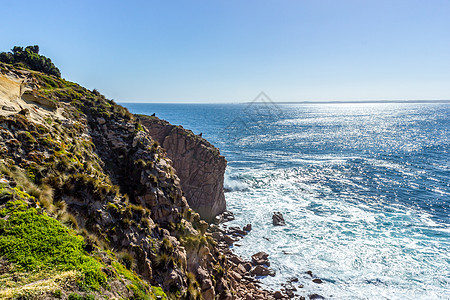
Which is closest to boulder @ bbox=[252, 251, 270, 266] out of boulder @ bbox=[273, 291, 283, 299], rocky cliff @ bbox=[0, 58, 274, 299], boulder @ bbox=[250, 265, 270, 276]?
boulder @ bbox=[250, 265, 270, 276]

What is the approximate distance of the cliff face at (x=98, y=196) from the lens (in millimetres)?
10039

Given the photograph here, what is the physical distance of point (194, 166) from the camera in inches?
1619

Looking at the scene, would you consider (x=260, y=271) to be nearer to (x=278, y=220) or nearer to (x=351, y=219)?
(x=278, y=220)

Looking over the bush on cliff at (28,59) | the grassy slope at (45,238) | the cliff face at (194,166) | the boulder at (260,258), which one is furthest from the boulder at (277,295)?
the bush on cliff at (28,59)

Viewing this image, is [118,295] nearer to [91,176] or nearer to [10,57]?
[91,176]

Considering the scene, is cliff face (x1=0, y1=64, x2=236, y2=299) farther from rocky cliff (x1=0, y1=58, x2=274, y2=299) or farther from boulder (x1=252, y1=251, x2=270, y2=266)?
boulder (x1=252, y1=251, x2=270, y2=266)

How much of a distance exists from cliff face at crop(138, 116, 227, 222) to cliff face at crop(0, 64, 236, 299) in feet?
52.4

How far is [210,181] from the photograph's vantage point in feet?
134

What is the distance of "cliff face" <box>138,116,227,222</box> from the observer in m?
39.7

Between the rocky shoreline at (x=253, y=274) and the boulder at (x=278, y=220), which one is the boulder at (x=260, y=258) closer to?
the rocky shoreline at (x=253, y=274)

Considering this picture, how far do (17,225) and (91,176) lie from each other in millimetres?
7182

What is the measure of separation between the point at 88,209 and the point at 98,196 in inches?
43.5

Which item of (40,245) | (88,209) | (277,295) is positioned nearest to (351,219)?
(277,295)

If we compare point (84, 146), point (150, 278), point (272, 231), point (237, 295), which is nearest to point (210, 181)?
point (272, 231)
